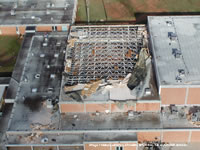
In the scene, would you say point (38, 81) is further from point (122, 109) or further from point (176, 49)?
point (176, 49)

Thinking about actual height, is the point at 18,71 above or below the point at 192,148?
above

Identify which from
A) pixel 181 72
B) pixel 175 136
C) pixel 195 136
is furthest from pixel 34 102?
pixel 195 136

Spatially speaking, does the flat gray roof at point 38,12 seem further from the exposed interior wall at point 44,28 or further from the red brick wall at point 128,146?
the red brick wall at point 128,146

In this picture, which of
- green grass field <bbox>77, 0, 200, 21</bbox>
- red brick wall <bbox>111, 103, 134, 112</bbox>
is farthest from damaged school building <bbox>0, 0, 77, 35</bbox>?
red brick wall <bbox>111, 103, 134, 112</bbox>

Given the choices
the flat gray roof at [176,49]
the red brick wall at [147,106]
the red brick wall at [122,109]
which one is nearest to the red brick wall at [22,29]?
the flat gray roof at [176,49]

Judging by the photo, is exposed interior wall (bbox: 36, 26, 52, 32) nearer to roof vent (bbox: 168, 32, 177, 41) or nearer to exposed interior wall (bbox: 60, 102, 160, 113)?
exposed interior wall (bbox: 60, 102, 160, 113)

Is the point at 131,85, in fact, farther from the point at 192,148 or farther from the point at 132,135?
the point at 192,148

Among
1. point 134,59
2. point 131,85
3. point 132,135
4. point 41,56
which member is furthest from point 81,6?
point 132,135
